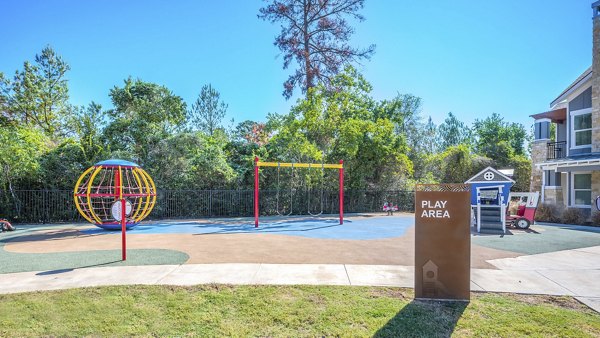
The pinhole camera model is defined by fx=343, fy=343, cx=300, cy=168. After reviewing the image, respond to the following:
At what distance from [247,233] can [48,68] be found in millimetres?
24849

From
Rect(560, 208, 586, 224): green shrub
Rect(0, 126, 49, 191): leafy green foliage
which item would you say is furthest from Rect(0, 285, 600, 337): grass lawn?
Rect(560, 208, 586, 224): green shrub

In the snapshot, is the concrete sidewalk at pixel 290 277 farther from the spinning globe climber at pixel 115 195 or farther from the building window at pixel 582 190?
the building window at pixel 582 190

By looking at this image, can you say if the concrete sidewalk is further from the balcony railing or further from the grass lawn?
the balcony railing

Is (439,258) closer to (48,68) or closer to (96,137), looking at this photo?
(96,137)

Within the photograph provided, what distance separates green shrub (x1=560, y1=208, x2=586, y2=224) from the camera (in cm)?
1517

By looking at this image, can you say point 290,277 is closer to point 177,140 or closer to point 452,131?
point 177,140

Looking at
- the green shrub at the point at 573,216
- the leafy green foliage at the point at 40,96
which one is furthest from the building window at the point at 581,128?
the leafy green foliage at the point at 40,96

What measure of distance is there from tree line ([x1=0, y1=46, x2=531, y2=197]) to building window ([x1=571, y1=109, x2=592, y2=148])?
325 inches

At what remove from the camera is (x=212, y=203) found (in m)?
17.6

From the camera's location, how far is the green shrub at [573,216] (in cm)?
1517

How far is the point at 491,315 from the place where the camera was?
420 cm

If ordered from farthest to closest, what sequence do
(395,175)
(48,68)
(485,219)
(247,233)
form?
(48,68) → (395,175) → (485,219) → (247,233)

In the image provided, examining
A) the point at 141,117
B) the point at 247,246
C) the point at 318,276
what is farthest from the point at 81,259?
the point at 141,117

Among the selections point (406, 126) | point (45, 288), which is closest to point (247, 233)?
point (45, 288)
